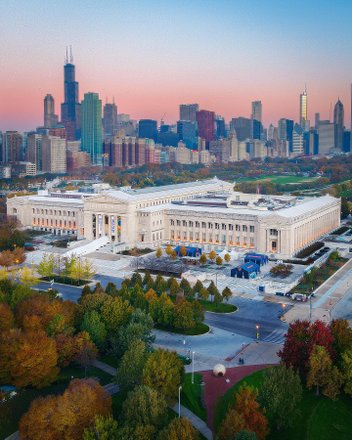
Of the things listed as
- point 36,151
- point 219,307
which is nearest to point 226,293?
point 219,307

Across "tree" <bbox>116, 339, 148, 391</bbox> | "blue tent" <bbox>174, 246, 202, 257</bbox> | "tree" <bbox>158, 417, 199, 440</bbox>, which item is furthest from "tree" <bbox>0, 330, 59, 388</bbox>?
"blue tent" <bbox>174, 246, 202, 257</bbox>

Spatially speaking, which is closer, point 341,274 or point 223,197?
point 341,274

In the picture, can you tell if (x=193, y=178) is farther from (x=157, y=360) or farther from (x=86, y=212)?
(x=157, y=360)

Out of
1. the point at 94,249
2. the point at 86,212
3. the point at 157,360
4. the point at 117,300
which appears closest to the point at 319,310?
the point at 117,300

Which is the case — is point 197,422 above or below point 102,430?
below

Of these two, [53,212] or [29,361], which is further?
[53,212]

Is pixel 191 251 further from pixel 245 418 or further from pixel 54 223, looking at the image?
pixel 245 418

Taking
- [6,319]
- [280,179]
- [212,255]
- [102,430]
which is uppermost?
[280,179]
